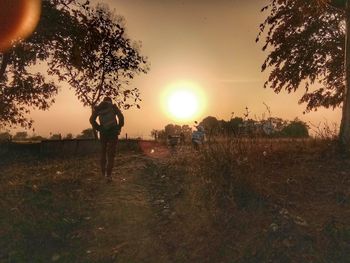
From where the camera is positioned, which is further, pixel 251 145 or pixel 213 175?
pixel 251 145

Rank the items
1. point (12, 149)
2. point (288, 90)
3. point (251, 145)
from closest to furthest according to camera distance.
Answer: point (251, 145) → point (288, 90) → point (12, 149)

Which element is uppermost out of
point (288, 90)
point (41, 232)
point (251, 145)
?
point (288, 90)

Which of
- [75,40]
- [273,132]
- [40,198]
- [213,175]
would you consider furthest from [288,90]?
[40,198]

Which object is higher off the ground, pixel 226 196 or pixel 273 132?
pixel 273 132

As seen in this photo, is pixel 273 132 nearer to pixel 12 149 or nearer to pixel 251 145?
pixel 251 145

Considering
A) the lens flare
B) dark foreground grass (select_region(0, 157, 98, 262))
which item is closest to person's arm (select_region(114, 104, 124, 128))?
dark foreground grass (select_region(0, 157, 98, 262))

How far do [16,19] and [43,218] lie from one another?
256 inches

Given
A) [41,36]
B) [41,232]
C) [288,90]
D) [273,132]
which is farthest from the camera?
[288,90]

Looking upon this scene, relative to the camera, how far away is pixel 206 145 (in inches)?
389

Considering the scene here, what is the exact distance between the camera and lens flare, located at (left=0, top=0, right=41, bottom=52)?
12500 millimetres

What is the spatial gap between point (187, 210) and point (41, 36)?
894cm

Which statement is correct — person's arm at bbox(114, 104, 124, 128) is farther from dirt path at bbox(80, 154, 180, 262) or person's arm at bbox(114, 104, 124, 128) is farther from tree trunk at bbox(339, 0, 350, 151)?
tree trunk at bbox(339, 0, 350, 151)

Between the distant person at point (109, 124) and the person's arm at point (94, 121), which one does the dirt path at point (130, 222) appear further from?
the person's arm at point (94, 121)

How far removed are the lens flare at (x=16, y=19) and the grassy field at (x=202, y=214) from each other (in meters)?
4.58
